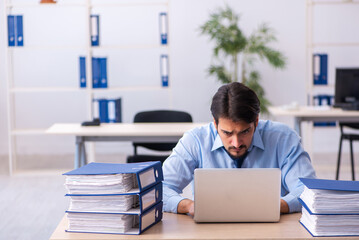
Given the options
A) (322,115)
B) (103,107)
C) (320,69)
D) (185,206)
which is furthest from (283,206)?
(320,69)

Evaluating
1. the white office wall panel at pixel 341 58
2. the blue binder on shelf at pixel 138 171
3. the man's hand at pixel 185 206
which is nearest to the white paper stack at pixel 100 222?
the blue binder on shelf at pixel 138 171

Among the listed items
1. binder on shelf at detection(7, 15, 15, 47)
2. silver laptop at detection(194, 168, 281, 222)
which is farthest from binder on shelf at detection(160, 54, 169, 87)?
silver laptop at detection(194, 168, 281, 222)

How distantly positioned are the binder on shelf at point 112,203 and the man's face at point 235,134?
455mm

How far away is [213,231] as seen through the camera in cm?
175

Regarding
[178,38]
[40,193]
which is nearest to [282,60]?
[178,38]

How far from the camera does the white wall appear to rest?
6.62 meters

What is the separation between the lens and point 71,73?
6.71 meters

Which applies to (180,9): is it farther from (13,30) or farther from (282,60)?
(13,30)

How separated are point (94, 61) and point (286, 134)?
356 cm

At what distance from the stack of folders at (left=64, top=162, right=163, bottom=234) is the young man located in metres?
0.28

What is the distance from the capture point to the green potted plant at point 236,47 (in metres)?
5.89

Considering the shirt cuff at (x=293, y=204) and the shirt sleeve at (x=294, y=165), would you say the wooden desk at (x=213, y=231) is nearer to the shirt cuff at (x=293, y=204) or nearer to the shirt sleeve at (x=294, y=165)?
the shirt cuff at (x=293, y=204)

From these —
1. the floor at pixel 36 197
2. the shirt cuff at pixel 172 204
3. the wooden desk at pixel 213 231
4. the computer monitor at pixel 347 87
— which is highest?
the computer monitor at pixel 347 87

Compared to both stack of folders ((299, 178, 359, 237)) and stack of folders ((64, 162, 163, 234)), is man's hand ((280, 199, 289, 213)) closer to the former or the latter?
stack of folders ((299, 178, 359, 237))
